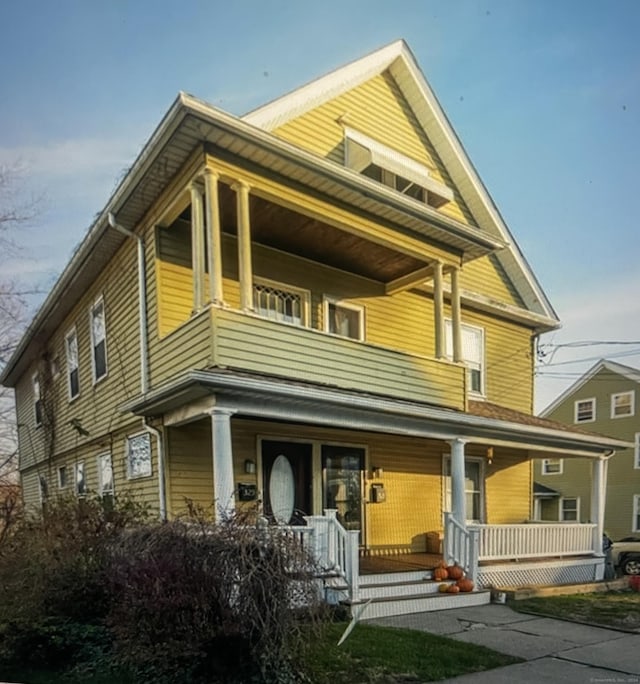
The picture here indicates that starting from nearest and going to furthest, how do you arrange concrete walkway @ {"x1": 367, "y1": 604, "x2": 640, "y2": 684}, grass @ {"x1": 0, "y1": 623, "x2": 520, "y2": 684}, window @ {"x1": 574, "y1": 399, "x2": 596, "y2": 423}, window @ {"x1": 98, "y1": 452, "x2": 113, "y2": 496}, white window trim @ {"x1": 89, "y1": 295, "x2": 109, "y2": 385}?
grass @ {"x1": 0, "y1": 623, "x2": 520, "y2": 684} → concrete walkway @ {"x1": 367, "y1": 604, "x2": 640, "y2": 684} → window @ {"x1": 98, "y1": 452, "x2": 113, "y2": 496} → white window trim @ {"x1": 89, "y1": 295, "x2": 109, "y2": 385} → window @ {"x1": 574, "y1": 399, "x2": 596, "y2": 423}

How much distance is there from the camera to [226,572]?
457 centimetres

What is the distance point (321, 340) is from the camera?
8.47 m

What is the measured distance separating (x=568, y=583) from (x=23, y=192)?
15.6 m

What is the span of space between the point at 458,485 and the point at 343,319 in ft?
12.0

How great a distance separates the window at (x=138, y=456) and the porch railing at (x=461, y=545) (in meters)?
4.80

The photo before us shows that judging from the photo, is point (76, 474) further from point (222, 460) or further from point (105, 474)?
point (222, 460)

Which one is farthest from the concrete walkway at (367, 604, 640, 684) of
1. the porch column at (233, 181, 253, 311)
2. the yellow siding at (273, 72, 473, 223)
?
the yellow siding at (273, 72, 473, 223)

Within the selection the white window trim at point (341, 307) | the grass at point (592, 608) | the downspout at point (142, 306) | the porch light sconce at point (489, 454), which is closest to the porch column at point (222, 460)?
the downspout at point (142, 306)

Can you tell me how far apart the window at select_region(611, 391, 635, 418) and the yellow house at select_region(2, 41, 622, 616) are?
46.4 ft

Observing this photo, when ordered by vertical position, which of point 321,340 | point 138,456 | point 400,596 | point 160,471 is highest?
point 321,340

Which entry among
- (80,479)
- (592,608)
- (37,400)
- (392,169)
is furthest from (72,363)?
(592,608)

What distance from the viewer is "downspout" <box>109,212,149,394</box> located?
8.91 m

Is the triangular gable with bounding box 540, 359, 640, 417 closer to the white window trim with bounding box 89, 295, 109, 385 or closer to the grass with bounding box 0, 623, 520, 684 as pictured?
the white window trim with bounding box 89, 295, 109, 385

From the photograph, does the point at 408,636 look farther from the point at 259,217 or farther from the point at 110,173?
the point at 110,173
